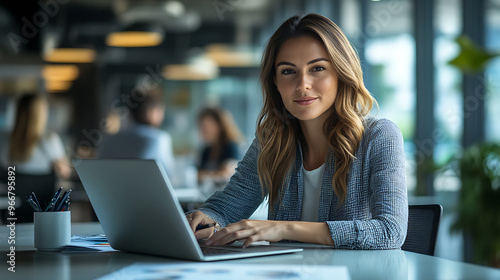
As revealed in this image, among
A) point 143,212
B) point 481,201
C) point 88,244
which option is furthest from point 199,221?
point 481,201

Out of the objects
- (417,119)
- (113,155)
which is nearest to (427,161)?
(417,119)

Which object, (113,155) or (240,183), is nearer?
(240,183)

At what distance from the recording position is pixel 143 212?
1187mm

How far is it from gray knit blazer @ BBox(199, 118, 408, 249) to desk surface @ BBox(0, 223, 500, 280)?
0.07m

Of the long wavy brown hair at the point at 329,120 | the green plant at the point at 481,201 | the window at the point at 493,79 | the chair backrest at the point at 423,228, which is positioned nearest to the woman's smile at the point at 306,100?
the long wavy brown hair at the point at 329,120

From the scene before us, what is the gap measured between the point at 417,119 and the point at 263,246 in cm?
367

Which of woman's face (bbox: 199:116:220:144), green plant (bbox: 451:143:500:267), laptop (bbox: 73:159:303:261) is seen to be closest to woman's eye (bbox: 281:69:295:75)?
laptop (bbox: 73:159:303:261)

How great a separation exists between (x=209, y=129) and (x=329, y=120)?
4.45 meters

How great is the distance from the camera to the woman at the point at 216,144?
5.90 meters

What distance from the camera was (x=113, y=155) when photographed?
481 centimetres

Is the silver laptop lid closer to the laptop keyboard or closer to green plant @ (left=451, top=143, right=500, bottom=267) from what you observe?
the laptop keyboard

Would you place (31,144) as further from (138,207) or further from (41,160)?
(138,207)

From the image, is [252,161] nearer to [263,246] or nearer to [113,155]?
[263,246]

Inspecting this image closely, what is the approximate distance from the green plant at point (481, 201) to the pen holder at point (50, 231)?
2.94 metres
